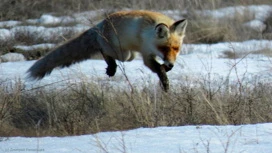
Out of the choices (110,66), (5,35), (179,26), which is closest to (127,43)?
(110,66)

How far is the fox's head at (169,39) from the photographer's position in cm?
792

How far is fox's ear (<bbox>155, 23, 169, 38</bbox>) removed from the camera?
7914 mm

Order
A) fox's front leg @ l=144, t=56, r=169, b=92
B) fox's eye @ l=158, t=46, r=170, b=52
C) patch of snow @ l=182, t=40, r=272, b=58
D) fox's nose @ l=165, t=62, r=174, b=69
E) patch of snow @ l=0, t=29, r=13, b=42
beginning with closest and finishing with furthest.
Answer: fox's front leg @ l=144, t=56, r=169, b=92 → fox's nose @ l=165, t=62, r=174, b=69 → fox's eye @ l=158, t=46, r=170, b=52 → patch of snow @ l=182, t=40, r=272, b=58 → patch of snow @ l=0, t=29, r=13, b=42

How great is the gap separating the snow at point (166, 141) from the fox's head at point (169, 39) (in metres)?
2.70

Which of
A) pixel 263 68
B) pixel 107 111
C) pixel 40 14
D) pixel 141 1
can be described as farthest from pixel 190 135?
pixel 40 14

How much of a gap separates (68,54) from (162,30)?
128cm

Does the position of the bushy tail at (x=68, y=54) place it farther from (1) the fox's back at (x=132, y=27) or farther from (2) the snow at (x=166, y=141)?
(2) the snow at (x=166, y=141)

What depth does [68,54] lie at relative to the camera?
8477mm

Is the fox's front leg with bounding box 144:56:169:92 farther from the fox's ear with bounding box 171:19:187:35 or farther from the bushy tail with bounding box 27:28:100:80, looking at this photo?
the bushy tail with bounding box 27:28:100:80

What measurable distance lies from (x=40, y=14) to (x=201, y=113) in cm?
993

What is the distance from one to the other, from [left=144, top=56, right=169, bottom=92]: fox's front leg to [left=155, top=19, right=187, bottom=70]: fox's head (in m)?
0.09

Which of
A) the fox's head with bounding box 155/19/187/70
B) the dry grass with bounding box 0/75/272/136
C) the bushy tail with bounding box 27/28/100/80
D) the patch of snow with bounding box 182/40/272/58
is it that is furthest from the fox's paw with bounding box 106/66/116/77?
the patch of snow with bounding box 182/40/272/58

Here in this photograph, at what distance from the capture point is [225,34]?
12.7 meters

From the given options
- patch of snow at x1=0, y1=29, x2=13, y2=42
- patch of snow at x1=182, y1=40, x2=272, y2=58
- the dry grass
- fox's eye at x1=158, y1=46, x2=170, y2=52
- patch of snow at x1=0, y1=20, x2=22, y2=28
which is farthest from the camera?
patch of snow at x1=0, y1=20, x2=22, y2=28
